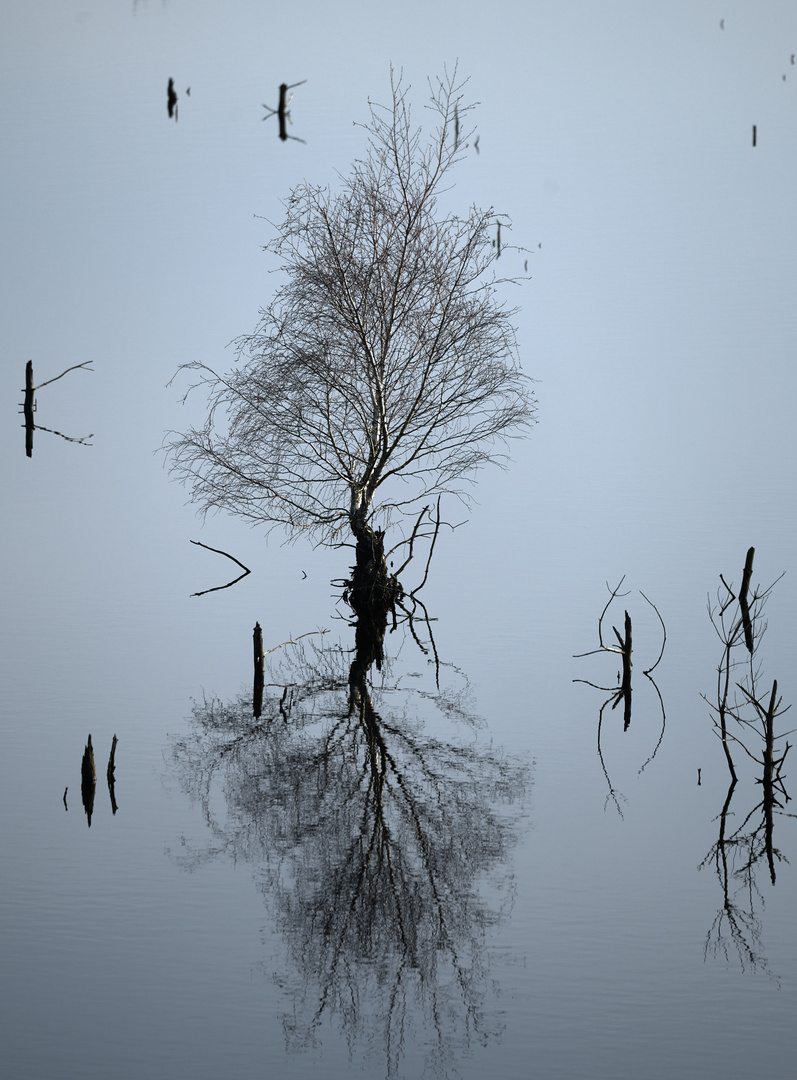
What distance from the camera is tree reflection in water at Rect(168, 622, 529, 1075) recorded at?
1050 cm

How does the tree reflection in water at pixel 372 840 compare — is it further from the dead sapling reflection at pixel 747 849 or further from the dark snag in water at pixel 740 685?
the dark snag in water at pixel 740 685

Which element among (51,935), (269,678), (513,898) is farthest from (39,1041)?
(269,678)

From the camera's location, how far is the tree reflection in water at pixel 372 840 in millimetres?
10500

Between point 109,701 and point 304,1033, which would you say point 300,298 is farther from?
point 304,1033

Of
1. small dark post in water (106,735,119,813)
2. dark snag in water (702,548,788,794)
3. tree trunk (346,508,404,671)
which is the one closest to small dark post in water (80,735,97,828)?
small dark post in water (106,735,119,813)

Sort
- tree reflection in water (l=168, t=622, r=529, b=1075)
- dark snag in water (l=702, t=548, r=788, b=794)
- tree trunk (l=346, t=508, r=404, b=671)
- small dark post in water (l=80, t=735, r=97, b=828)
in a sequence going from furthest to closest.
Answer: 1. tree trunk (l=346, t=508, r=404, b=671)
2. dark snag in water (l=702, t=548, r=788, b=794)
3. small dark post in water (l=80, t=735, r=97, b=828)
4. tree reflection in water (l=168, t=622, r=529, b=1075)

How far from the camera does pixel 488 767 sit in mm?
16359

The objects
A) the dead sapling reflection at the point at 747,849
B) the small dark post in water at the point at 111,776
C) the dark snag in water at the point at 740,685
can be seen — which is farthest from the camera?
the dark snag in water at the point at 740,685

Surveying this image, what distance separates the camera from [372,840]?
1390 centimetres

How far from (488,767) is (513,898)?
4040mm

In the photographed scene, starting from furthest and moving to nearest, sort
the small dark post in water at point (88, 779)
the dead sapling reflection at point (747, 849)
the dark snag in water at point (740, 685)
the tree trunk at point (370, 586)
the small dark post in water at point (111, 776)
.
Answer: the tree trunk at point (370, 586), the dark snag in water at point (740, 685), the small dark post in water at point (111, 776), the small dark post in water at point (88, 779), the dead sapling reflection at point (747, 849)

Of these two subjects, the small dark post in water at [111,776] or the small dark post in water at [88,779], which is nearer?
the small dark post in water at [88,779]

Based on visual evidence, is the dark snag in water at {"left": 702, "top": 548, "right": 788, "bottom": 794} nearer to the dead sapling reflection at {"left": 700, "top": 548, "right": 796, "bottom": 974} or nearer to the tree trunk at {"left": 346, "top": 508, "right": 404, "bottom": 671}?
the dead sapling reflection at {"left": 700, "top": 548, "right": 796, "bottom": 974}

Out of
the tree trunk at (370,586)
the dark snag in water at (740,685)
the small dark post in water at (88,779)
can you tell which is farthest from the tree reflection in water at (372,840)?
the tree trunk at (370,586)
